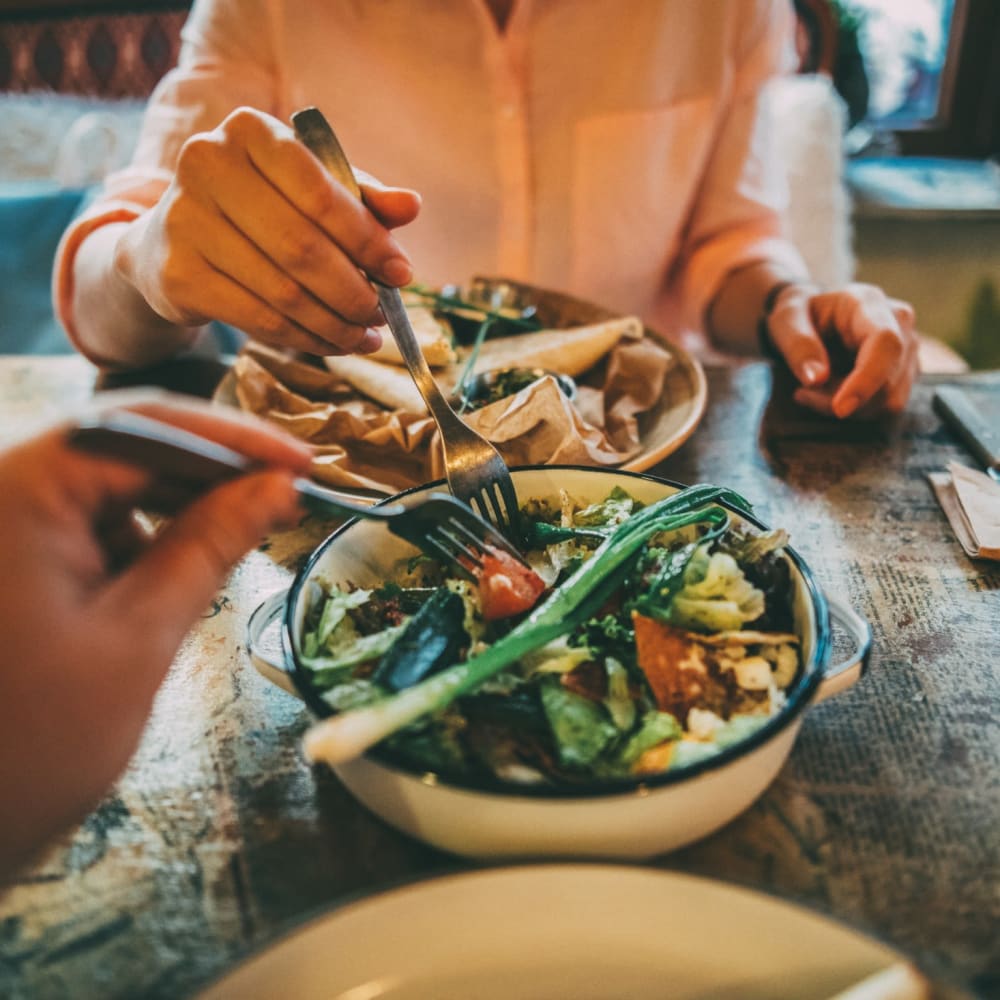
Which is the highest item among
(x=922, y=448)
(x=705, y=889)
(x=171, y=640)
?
(x=171, y=640)

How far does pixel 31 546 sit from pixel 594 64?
1395 millimetres

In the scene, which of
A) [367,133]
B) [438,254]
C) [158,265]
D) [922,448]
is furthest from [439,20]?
[922,448]

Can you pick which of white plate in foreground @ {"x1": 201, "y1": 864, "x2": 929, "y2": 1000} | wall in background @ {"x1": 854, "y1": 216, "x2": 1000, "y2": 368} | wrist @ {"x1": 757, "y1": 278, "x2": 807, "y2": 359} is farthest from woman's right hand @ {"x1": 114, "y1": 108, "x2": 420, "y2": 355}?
wall in background @ {"x1": 854, "y1": 216, "x2": 1000, "y2": 368}

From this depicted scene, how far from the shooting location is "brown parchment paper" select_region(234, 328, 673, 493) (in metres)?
0.88

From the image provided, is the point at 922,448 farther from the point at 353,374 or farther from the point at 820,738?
the point at 353,374

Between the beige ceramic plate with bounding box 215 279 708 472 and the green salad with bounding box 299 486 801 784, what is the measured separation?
0.22 m

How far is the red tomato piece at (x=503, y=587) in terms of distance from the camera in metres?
0.60

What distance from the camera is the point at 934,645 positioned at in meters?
0.70

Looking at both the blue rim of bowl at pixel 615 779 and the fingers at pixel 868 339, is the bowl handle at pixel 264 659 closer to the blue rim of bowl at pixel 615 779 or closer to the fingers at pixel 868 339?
the blue rim of bowl at pixel 615 779

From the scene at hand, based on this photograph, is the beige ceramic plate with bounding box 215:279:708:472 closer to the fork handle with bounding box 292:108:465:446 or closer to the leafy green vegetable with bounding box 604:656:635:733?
the fork handle with bounding box 292:108:465:446

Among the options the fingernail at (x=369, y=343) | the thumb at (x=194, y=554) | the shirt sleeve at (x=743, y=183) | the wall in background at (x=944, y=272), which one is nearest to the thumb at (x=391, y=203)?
the fingernail at (x=369, y=343)

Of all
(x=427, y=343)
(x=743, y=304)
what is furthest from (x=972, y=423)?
(x=427, y=343)

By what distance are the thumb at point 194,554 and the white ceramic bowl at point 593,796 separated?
4.4 inches

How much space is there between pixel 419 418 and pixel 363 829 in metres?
0.51
